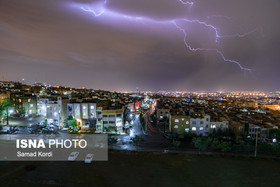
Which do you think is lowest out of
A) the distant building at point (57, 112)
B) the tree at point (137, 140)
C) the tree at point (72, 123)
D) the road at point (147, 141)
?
the road at point (147, 141)

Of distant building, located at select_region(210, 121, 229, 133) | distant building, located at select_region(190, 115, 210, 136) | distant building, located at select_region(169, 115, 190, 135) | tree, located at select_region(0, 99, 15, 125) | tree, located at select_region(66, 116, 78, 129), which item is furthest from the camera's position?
tree, located at select_region(0, 99, 15, 125)

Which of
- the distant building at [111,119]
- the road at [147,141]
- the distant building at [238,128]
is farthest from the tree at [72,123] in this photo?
the distant building at [238,128]

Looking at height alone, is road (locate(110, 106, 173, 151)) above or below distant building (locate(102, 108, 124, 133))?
below

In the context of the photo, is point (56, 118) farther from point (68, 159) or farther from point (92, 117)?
point (68, 159)

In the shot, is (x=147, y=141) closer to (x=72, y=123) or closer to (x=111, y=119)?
(x=111, y=119)

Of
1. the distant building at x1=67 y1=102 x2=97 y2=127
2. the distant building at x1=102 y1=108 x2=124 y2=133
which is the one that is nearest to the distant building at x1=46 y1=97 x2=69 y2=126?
the distant building at x1=67 y1=102 x2=97 y2=127

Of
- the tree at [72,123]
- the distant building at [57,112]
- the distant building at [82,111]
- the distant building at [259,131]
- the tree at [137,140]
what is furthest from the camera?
the distant building at [82,111]

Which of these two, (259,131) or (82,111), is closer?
(259,131)

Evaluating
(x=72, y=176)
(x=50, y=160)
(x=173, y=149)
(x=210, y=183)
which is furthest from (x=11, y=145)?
(x=210, y=183)

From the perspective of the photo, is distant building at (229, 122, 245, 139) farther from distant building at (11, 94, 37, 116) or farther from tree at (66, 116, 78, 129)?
distant building at (11, 94, 37, 116)

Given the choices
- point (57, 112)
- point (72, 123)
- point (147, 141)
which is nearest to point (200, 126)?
point (147, 141)

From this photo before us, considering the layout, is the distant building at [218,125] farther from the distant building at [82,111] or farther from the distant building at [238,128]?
the distant building at [82,111]
